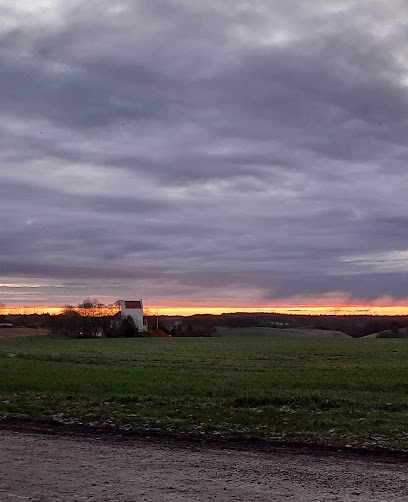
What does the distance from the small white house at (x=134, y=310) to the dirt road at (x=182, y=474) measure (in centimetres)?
10428

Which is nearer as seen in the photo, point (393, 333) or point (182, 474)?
point (182, 474)

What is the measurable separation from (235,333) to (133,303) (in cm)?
2694

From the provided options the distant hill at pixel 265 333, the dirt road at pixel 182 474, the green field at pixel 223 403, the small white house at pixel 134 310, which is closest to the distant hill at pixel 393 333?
the distant hill at pixel 265 333

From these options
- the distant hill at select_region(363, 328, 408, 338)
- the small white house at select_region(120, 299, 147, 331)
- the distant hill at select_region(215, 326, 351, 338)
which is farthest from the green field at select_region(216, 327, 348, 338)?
the small white house at select_region(120, 299, 147, 331)

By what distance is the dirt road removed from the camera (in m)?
7.16

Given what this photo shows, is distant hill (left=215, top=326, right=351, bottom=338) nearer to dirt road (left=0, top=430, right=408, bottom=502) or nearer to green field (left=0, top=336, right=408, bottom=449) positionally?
green field (left=0, top=336, right=408, bottom=449)

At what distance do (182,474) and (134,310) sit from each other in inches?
4418

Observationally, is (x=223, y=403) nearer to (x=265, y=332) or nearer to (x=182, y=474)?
(x=182, y=474)

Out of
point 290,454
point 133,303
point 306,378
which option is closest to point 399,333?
point 133,303

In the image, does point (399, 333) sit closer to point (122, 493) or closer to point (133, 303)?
point (133, 303)

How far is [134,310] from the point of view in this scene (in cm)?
11931

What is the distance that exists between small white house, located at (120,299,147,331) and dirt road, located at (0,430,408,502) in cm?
10428

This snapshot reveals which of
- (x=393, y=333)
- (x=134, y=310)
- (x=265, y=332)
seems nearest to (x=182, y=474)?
(x=393, y=333)

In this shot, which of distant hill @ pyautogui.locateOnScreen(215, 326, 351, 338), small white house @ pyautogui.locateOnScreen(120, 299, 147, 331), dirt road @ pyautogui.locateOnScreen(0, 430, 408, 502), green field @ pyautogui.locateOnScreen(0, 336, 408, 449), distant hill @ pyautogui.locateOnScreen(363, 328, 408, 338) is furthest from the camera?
small white house @ pyautogui.locateOnScreen(120, 299, 147, 331)
